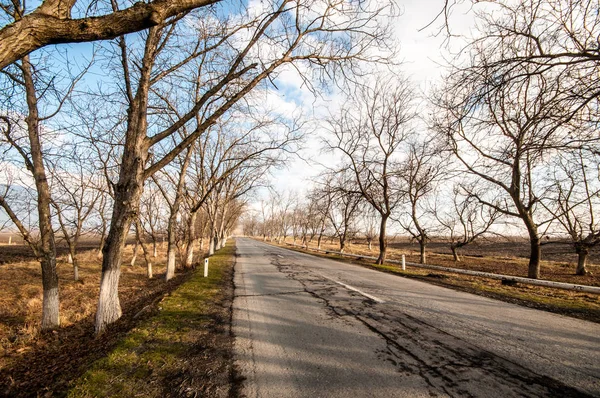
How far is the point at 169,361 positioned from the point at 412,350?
10.5 feet

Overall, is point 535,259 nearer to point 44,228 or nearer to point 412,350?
point 412,350

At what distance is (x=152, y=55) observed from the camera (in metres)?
7.02

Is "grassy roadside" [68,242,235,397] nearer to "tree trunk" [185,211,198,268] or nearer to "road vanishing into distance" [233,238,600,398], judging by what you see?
"road vanishing into distance" [233,238,600,398]

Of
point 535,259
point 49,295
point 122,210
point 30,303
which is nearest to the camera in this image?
point 122,210

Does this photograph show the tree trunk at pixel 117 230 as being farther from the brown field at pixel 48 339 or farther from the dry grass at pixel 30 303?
the dry grass at pixel 30 303

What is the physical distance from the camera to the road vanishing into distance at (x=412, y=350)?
2.74 m

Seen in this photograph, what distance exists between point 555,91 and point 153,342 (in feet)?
26.6

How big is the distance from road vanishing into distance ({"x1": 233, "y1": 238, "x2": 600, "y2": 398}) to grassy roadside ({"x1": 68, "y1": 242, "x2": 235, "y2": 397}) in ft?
0.98

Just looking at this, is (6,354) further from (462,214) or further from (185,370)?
(462,214)

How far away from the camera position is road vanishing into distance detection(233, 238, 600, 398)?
274 centimetres

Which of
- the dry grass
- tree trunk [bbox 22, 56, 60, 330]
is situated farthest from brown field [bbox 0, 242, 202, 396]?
tree trunk [bbox 22, 56, 60, 330]

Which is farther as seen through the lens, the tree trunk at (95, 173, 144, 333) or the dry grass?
the dry grass

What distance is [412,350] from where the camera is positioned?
11.8 ft

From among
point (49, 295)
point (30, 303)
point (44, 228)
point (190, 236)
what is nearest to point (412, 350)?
point (49, 295)
